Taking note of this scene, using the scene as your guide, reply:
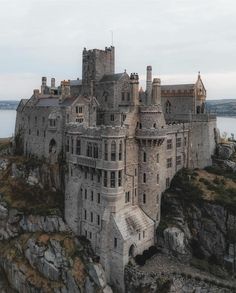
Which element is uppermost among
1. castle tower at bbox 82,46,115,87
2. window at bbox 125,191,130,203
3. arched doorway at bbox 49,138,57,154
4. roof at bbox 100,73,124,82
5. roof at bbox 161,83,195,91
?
castle tower at bbox 82,46,115,87

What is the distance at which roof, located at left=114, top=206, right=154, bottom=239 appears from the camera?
4625 cm

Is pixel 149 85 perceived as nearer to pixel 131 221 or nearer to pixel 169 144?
pixel 169 144

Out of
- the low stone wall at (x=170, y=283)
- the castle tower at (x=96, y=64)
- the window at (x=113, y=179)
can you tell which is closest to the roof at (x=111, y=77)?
the castle tower at (x=96, y=64)

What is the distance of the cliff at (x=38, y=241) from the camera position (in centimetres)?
4728

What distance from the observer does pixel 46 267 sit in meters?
49.3

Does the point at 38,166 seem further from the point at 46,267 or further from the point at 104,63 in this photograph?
the point at 104,63

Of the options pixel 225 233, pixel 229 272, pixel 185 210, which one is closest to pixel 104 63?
pixel 185 210

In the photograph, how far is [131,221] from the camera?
47719mm

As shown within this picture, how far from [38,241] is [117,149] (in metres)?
17.8

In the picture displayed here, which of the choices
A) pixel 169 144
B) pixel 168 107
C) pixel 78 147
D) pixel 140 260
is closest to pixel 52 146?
pixel 78 147

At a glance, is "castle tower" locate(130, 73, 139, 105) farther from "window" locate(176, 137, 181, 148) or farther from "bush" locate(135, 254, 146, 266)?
"bush" locate(135, 254, 146, 266)

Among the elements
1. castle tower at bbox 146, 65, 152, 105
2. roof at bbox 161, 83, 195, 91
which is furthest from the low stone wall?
roof at bbox 161, 83, 195, 91

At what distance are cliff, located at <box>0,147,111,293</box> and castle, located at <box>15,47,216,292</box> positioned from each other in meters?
1.99

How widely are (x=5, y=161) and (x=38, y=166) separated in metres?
7.95
